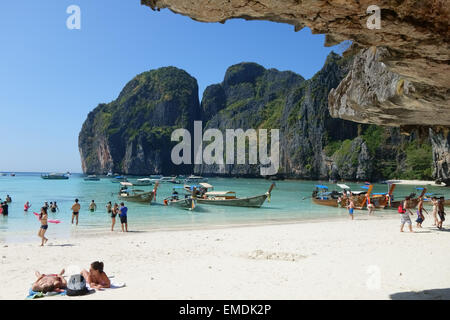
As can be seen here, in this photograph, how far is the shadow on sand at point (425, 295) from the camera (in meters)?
5.50

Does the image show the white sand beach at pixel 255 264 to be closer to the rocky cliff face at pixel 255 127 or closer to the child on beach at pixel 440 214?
the child on beach at pixel 440 214

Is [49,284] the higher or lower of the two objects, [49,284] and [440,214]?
the higher

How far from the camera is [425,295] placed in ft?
18.5

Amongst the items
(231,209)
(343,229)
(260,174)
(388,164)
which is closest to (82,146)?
(260,174)

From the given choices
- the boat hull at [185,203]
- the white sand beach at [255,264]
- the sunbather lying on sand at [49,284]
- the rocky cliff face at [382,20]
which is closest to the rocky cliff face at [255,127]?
the boat hull at [185,203]

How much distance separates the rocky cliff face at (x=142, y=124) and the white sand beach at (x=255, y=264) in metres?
140

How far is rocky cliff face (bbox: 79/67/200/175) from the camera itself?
152 metres

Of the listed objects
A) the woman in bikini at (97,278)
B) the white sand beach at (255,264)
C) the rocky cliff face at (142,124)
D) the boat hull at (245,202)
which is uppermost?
the rocky cliff face at (142,124)

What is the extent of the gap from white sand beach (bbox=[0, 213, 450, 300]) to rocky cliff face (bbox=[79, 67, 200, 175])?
140 m

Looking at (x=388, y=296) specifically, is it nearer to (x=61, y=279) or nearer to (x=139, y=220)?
(x=61, y=279)

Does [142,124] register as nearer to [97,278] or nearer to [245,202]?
[245,202]

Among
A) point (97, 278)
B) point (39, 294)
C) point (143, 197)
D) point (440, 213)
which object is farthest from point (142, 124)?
point (39, 294)

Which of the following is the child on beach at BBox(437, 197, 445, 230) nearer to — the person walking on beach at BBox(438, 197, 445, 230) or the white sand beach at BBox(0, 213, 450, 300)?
the person walking on beach at BBox(438, 197, 445, 230)

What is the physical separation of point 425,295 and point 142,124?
17277 cm
